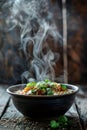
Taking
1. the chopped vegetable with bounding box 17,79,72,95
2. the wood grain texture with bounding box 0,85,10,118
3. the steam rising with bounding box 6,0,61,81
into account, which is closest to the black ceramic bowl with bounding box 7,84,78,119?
the chopped vegetable with bounding box 17,79,72,95

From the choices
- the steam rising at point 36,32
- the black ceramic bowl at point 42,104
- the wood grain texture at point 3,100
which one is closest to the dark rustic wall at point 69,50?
the steam rising at point 36,32

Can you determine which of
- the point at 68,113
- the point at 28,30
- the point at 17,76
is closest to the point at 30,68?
the point at 17,76

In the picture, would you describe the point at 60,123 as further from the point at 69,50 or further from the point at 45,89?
the point at 69,50

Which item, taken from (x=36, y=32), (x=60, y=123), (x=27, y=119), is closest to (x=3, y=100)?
(x=27, y=119)

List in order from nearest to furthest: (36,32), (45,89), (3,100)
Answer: (45,89)
(3,100)
(36,32)

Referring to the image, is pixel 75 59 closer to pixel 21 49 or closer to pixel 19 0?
pixel 21 49

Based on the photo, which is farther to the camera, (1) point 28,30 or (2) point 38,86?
(1) point 28,30
